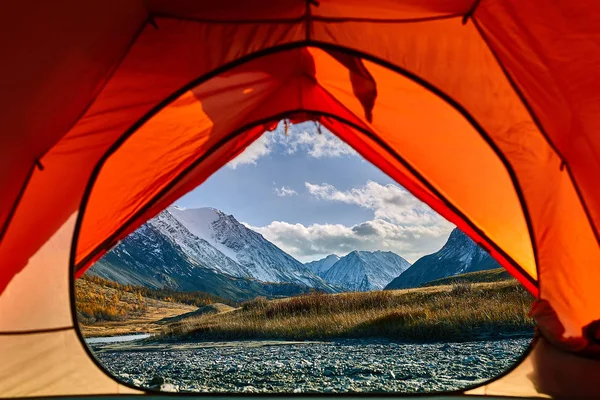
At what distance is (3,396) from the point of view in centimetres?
362

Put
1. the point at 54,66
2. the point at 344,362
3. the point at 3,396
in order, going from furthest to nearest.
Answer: the point at 344,362 < the point at 3,396 < the point at 54,66

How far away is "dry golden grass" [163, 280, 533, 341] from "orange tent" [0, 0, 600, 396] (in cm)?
1146

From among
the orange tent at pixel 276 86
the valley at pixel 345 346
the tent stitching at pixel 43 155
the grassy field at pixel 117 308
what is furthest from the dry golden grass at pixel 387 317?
the grassy field at pixel 117 308

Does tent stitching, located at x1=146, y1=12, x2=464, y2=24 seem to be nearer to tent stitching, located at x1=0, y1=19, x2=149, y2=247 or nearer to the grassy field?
tent stitching, located at x1=0, y1=19, x2=149, y2=247

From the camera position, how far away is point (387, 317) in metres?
18.4

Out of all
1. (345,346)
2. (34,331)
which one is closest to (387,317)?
(345,346)

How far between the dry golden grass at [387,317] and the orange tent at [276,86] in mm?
11460

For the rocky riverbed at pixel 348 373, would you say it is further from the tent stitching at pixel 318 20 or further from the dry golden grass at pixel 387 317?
the dry golden grass at pixel 387 317

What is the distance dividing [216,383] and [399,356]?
471cm

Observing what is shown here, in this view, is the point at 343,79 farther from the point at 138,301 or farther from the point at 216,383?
the point at 138,301

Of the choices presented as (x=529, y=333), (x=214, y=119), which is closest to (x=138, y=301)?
(x=529, y=333)

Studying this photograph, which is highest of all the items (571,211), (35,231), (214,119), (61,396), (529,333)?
(214,119)

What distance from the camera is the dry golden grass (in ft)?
52.0

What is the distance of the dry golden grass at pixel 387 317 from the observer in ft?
52.0
